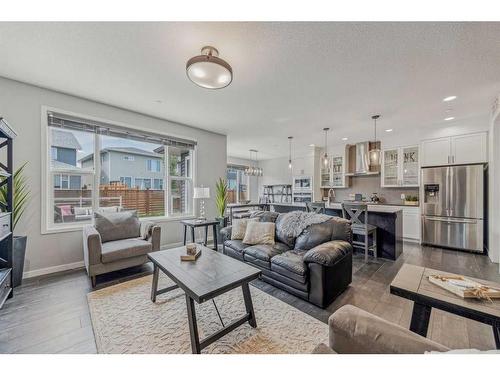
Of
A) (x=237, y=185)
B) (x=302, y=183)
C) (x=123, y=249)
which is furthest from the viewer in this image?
(x=237, y=185)

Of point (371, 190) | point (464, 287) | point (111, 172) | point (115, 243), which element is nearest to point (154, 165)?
point (111, 172)

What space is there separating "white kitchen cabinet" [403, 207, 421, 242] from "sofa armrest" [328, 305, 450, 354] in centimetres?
491

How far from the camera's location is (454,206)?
414 cm

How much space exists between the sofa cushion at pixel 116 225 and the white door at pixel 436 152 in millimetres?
5926

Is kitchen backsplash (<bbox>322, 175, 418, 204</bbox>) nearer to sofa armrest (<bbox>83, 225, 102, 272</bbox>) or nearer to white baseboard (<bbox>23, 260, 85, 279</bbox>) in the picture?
sofa armrest (<bbox>83, 225, 102, 272</bbox>)

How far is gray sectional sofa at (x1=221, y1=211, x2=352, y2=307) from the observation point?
2135 millimetres

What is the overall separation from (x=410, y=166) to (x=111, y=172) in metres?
6.47

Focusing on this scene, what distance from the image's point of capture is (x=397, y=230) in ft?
12.1

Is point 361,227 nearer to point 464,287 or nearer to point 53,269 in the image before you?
point 464,287

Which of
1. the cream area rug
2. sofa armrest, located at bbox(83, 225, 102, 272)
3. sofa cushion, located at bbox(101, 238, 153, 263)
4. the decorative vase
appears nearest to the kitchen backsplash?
the cream area rug
